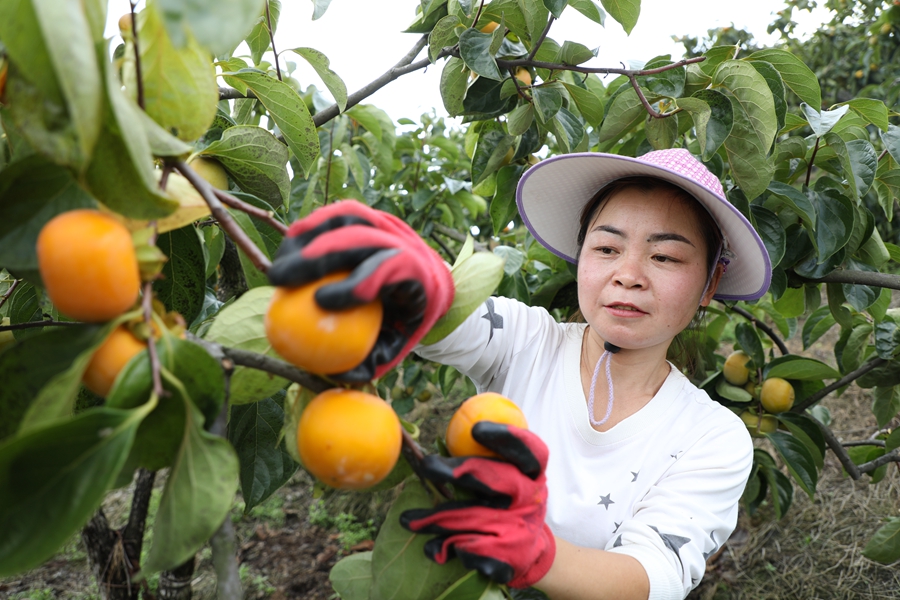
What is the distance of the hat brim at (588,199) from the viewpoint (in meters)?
1.26

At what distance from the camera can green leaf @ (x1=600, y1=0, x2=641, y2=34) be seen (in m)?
1.21

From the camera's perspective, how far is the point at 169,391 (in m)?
0.48

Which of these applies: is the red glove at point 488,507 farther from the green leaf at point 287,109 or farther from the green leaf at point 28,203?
the green leaf at point 287,109

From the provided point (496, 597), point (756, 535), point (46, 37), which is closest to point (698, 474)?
point (496, 597)

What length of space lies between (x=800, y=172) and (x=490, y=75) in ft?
3.01

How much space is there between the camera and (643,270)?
1.22 meters

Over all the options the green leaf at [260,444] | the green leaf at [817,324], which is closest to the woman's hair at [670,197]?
the green leaf at [817,324]

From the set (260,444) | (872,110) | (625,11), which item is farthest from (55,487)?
(872,110)

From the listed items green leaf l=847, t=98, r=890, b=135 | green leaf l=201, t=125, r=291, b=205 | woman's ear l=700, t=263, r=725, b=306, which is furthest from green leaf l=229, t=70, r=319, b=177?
green leaf l=847, t=98, r=890, b=135

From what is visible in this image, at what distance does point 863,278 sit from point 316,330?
1527 mm

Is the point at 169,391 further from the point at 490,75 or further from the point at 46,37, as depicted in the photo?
the point at 490,75

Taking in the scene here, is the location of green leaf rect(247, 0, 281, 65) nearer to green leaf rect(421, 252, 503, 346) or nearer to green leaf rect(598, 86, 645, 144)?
green leaf rect(598, 86, 645, 144)

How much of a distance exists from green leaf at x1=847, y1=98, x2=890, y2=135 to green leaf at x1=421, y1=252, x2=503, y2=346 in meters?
1.13

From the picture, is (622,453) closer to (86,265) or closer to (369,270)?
(369,270)
